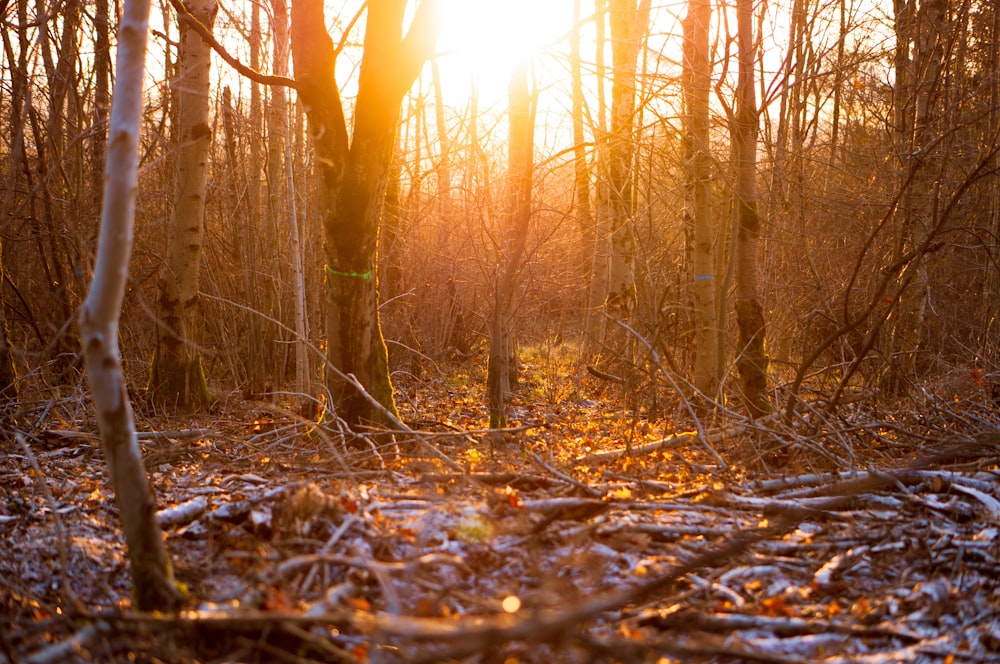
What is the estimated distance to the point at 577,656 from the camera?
7.91ft

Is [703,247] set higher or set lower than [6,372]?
higher

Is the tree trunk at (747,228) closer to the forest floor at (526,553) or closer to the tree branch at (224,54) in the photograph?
the forest floor at (526,553)

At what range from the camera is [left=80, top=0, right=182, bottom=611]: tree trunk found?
7.88 feet

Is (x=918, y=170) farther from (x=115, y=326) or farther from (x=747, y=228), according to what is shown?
(x=115, y=326)

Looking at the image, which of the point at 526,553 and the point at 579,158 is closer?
the point at 526,553

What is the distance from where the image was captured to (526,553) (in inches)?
127

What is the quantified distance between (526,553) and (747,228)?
12.9 ft

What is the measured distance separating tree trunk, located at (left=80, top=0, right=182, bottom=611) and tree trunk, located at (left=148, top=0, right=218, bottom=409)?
4.82 meters

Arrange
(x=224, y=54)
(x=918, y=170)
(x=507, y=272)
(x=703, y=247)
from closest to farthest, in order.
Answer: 1. (x=224, y=54)
2. (x=507, y=272)
3. (x=703, y=247)
4. (x=918, y=170)

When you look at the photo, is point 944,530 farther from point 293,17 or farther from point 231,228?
point 231,228

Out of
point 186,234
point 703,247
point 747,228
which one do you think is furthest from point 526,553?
point 186,234

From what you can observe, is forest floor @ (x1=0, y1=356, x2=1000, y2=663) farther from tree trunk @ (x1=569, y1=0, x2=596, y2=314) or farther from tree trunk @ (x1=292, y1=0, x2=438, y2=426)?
tree trunk @ (x1=569, y1=0, x2=596, y2=314)

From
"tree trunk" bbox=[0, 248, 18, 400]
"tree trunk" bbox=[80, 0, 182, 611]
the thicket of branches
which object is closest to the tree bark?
the thicket of branches

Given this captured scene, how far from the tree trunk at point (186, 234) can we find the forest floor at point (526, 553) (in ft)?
5.68
